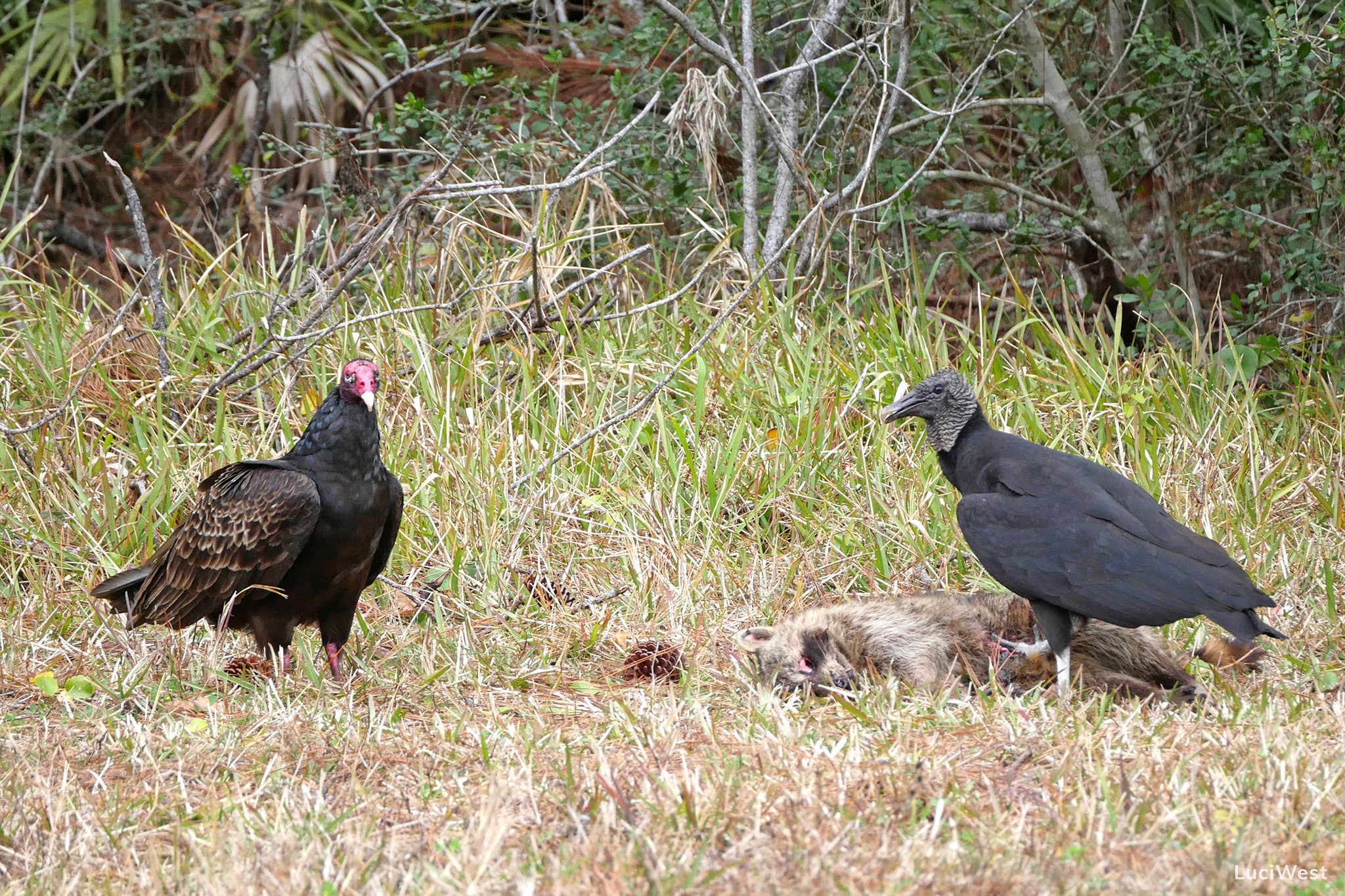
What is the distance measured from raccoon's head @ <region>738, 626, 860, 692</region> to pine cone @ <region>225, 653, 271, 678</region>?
4.86 ft

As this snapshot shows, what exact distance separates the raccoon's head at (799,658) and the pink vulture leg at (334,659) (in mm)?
1177

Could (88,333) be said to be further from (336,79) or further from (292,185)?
→ (292,185)

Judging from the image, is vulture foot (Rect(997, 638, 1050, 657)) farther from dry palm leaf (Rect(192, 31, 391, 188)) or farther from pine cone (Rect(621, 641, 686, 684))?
dry palm leaf (Rect(192, 31, 391, 188))

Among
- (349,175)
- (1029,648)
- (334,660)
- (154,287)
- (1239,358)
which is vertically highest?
(349,175)

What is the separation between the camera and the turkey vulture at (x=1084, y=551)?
10.3 ft

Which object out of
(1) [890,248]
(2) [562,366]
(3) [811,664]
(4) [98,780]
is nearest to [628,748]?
(3) [811,664]

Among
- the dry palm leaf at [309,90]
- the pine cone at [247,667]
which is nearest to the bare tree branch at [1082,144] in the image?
the dry palm leaf at [309,90]

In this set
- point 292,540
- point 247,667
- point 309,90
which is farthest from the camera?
point 309,90

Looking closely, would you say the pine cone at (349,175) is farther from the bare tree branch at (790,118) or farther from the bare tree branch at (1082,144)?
the bare tree branch at (1082,144)

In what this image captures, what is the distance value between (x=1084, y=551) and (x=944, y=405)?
70 cm

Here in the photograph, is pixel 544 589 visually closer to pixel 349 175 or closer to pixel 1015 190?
pixel 349 175

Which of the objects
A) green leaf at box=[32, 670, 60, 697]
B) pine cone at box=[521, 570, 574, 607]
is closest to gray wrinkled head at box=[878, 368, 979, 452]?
pine cone at box=[521, 570, 574, 607]

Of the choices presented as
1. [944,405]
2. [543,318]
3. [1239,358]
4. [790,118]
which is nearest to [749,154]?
[790,118]

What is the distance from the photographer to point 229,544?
3.70m
